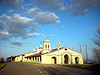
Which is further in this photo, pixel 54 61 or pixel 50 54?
pixel 54 61

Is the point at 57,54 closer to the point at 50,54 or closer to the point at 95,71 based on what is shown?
the point at 50,54

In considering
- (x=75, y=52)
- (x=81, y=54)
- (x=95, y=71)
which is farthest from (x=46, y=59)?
(x=95, y=71)

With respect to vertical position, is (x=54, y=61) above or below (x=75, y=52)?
below

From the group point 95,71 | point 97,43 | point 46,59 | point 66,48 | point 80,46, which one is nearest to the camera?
point 95,71

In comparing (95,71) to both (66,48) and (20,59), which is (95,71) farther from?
(20,59)

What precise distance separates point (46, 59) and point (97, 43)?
20.9 meters

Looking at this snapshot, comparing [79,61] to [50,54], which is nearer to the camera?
[50,54]

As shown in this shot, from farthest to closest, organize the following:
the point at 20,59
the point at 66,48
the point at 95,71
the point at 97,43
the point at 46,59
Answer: the point at 20,59, the point at 66,48, the point at 46,59, the point at 97,43, the point at 95,71

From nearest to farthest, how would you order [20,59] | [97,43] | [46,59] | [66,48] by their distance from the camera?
[97,43]
[46,59]
[66,48]
[20,59]

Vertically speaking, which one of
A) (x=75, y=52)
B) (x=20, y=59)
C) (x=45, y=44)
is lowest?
(x=20, y=59)

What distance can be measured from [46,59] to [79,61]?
1345cm

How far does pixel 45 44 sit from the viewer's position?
144 feet

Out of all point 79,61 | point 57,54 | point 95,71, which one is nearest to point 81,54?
point 79,61

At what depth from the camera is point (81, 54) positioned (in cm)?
4175
